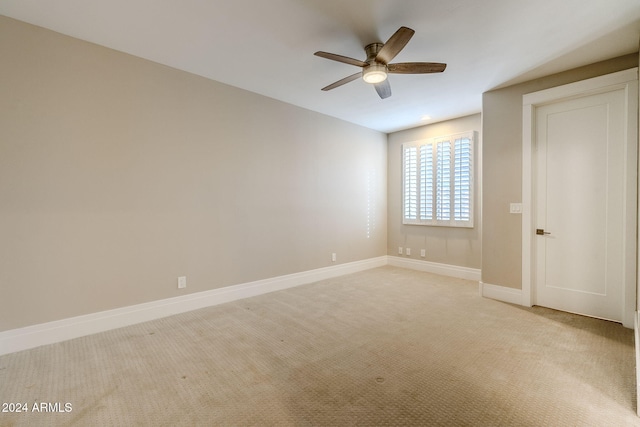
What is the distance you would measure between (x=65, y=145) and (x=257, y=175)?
1957 millimetres

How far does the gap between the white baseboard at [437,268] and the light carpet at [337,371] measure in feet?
4.45

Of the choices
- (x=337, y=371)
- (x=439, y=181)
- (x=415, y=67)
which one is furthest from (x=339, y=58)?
(x=439, y=181)

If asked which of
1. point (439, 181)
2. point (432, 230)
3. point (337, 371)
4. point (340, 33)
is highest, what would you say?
point (340, 33)

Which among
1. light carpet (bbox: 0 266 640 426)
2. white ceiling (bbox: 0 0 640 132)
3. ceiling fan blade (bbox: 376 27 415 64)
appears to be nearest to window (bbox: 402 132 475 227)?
white ceiling (bbox: 0 0 640 132)

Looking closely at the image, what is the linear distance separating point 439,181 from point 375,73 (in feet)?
9.57

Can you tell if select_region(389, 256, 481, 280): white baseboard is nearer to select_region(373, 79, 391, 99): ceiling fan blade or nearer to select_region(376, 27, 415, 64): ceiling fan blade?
select_region(373, 79, 391, 99): ceiling fan blade

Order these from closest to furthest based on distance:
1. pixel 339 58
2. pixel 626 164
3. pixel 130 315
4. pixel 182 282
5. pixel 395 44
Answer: pixel 395 44, pixel 339 58, pixel 626 164, pixel 130 315, pixel 182 282

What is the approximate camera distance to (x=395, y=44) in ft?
7.16

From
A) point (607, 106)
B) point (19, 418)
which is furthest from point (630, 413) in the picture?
point (19, 418)

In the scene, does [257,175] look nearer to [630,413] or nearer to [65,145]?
[65,145]

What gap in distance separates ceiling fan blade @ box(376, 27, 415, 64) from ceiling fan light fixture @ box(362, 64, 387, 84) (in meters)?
0.06

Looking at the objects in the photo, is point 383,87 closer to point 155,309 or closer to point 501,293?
point 501,293

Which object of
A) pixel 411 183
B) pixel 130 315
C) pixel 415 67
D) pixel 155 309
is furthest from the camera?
pixel 411 183

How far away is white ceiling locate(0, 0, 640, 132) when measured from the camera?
7.06 feet
